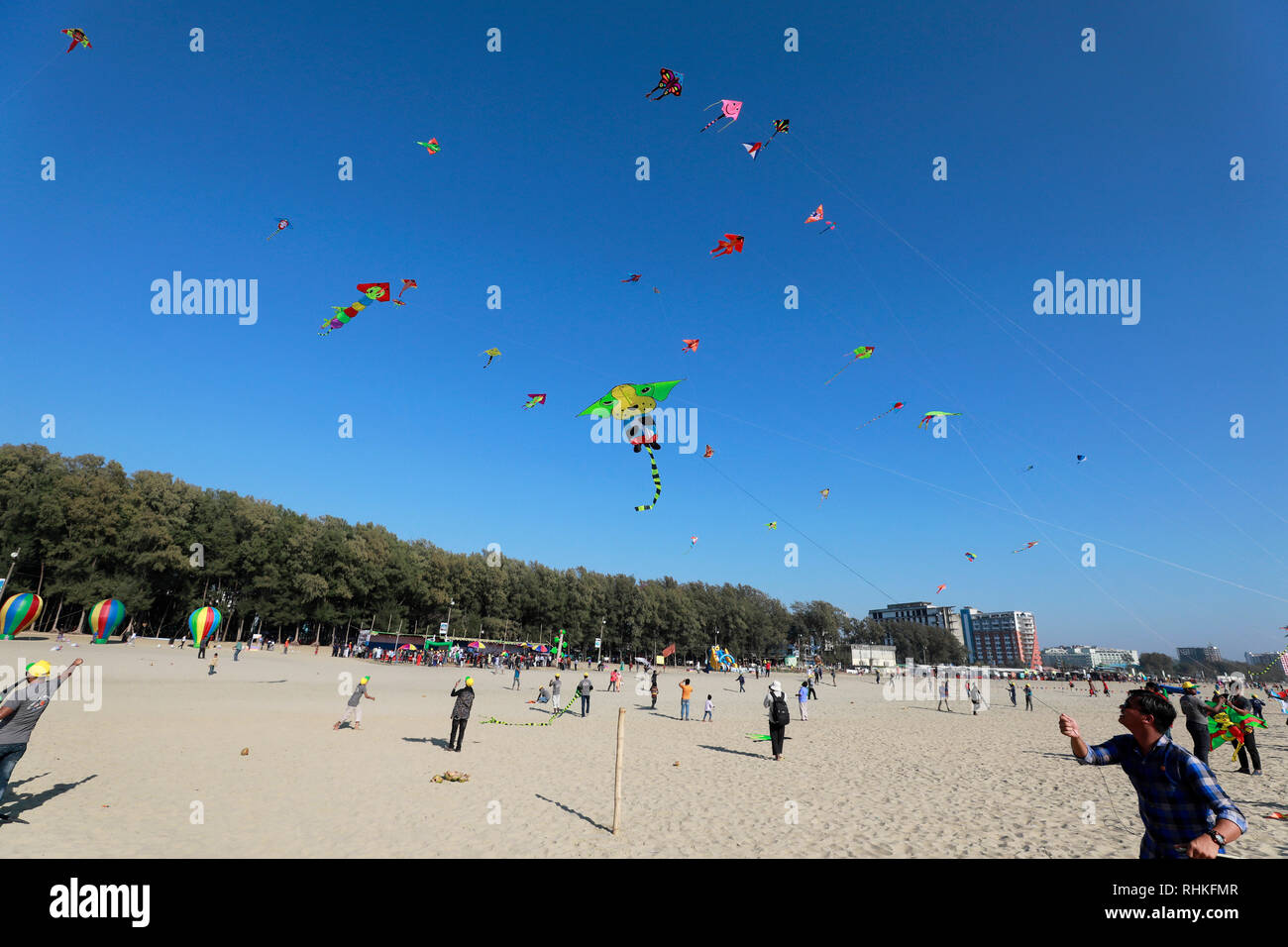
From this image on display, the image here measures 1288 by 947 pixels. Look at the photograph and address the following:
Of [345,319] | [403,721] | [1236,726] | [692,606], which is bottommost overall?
[692,606]

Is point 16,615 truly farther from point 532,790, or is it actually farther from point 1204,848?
point 1204,848

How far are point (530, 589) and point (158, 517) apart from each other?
43525 millimetres

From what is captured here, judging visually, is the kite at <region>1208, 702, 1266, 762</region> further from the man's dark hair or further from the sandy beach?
the man's dark hair

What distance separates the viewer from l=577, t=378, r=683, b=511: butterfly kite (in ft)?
44.1

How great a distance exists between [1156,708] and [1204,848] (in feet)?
2.93

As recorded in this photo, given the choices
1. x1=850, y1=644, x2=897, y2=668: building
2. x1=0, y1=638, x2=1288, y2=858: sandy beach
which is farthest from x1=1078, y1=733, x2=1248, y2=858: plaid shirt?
x1=850, y1=644, x2=897, y2=668: building

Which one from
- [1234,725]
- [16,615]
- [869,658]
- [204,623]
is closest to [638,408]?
[1234,725]

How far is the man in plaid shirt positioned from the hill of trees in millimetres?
68553

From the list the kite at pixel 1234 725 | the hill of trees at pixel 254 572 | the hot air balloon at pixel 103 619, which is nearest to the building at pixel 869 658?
the hill of trees at pixel 254 572

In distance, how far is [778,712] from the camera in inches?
599
